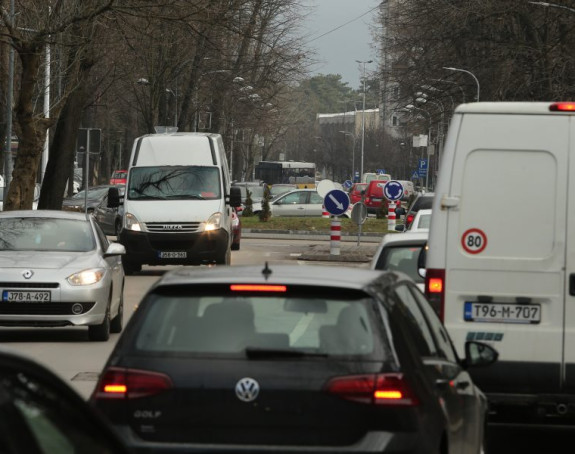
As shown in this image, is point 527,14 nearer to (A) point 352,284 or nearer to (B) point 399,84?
(B) point 399,84

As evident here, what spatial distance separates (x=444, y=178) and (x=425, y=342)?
2774mm

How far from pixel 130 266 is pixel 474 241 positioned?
18716 millimetres

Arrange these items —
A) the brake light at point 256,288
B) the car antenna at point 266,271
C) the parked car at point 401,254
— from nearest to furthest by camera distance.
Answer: the brake light at point 256,288 < the car antenna at point 266,271 < the parked car at point 401,254


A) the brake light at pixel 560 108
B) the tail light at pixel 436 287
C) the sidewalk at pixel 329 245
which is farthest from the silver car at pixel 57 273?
the sidewalk at pixel 329 245

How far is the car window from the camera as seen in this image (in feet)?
20.2

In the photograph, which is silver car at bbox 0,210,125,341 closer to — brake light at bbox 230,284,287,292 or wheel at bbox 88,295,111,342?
wheel at bbox 88,295,111,342

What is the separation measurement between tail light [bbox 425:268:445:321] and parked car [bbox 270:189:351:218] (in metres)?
48.0

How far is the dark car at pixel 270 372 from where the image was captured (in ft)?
18.2

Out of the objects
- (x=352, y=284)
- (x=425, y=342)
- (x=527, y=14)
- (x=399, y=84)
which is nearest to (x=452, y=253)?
(x=425, y=342)

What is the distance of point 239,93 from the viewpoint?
195 ft

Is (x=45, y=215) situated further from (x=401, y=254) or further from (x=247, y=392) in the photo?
(x=247, y=392)

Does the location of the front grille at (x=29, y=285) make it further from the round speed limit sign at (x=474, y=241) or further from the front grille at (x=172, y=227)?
the front grille at (x=172, y=227)

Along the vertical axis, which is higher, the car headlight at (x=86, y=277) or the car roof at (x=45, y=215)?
the car roof at (x=45, y=215)

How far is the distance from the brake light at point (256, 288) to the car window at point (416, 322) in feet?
2.05
